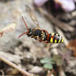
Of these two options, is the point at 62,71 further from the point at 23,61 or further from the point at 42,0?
the point at 42,0

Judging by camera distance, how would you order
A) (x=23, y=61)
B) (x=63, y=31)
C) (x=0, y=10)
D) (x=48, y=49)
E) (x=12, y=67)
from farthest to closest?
(x=63, y=31), (x=0, y=10), (x=48, y=49), (x=23, y=61), (x=12, y=67)

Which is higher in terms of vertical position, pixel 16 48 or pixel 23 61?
pixel 16 48

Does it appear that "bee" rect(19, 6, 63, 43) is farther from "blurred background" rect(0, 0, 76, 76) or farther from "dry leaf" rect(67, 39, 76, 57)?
"dry leaf" rect(67, 39, 76, 57)

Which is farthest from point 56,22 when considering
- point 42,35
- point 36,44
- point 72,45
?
point 42,35

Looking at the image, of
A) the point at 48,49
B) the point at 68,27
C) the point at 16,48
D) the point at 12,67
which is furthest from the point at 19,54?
the point at 68,27

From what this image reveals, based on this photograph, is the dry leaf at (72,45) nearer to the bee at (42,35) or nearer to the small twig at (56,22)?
the small twig at (56,22)

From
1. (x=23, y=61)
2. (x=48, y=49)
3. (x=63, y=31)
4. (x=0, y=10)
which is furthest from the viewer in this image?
(x=63, y=31)

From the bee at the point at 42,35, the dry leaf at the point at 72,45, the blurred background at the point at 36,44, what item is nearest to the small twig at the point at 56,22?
the blurred background at the point at 36,44

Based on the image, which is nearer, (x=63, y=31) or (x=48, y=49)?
(x=48, y=49)
